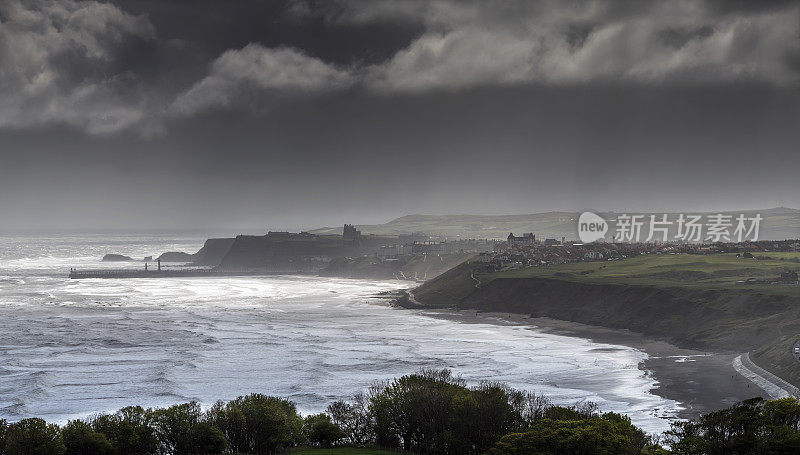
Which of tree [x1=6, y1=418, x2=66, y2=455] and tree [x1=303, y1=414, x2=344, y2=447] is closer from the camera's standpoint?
tree [x1=6, y1=418, x2=66, y2=455]

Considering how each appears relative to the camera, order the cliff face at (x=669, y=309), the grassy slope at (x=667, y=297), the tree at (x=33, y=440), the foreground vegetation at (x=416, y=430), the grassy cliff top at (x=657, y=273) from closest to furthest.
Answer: the foreground vegetation at (x=416, y=430), the tree at (x=33, y=440), the cliff face at (x=669, y=309), the grassy slope at (x=667, y=297), the grassy cliff top at (x=657, y=273)

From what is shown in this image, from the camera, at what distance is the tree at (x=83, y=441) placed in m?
44.0

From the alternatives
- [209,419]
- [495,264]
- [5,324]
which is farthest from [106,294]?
[209,419]

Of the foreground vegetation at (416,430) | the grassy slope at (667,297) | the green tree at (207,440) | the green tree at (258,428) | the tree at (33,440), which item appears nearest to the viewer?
the foreground vegetation at (416,430)

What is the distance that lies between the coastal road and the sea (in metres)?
9.18

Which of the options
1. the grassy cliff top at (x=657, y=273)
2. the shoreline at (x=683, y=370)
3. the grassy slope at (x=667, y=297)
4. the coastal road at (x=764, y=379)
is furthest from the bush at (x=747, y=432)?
the grassy cliff top at (x=657, y=273)

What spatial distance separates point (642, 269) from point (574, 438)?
110 m

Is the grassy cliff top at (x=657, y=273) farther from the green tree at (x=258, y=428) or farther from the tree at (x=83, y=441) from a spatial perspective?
the tree at (x=83, y=441)

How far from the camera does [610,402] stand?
60875 millimetres

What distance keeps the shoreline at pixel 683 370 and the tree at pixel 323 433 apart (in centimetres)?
2731

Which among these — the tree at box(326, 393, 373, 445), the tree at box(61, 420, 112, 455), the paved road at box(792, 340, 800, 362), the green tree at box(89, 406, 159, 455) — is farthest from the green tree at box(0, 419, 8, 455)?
the paved road at box(792, 340, 800, 362)

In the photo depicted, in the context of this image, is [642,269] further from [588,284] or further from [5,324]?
[5,324]

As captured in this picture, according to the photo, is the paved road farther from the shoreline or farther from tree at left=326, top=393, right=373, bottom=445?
tree at left=326, top=393, right=373, bottom=445

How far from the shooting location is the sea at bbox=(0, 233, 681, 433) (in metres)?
62.8
